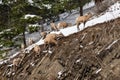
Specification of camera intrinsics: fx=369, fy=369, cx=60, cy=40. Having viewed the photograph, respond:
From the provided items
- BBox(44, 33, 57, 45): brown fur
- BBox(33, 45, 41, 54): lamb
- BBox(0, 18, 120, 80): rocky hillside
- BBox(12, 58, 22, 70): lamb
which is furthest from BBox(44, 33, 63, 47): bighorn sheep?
BBox(12, 58, 22, 70): lamb

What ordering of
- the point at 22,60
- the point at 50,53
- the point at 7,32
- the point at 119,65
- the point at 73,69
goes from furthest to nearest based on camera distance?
the point at 7,32 → the point at 22,60 → the point at 50,53 → the point at 73,69 → the point at 119,65

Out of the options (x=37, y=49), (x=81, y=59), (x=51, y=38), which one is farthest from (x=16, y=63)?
(x=81, y=59)

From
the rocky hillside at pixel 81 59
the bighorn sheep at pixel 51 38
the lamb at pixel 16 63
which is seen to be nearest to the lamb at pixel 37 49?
the rocky hillside at pixel 81 59

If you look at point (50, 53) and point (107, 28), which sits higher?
point (107, 28)

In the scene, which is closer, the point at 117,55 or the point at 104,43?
the point at 117,55

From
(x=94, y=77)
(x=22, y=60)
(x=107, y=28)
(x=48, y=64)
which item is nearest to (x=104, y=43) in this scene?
(x=107, y=28)

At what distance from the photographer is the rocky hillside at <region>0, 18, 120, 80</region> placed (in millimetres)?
11195

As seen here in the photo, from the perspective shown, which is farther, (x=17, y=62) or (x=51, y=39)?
(x=17, y=62)

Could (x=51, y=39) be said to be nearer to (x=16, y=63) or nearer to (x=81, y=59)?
(x=16, y=63)

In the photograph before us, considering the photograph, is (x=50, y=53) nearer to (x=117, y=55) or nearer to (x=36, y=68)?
(x=36, y=68)

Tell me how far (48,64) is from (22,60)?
2.16 m

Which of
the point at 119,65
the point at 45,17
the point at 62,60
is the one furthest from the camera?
the point at 45,17

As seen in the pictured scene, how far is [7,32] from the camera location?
25.6 metres

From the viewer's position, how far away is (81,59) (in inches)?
478
